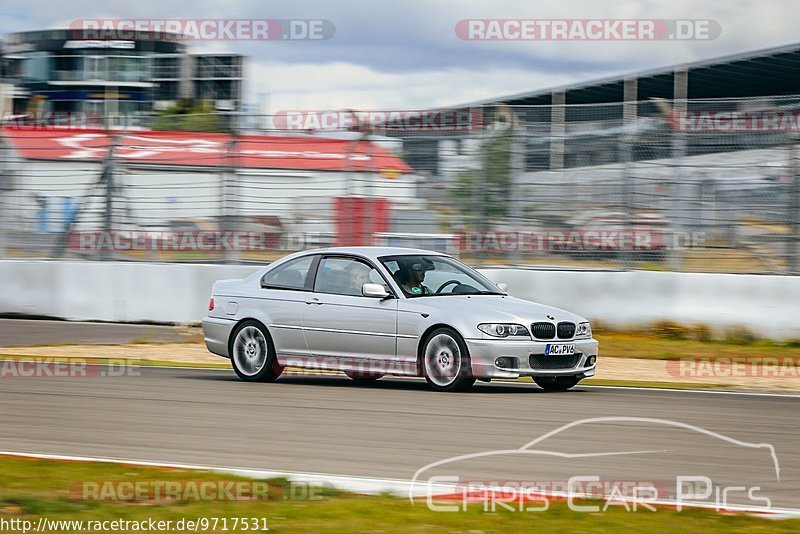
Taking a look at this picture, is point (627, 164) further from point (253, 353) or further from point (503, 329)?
point (253, 353)

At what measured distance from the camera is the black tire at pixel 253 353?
1188 cm

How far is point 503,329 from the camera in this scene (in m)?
10.7

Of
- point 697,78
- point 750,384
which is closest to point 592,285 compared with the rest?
point 750,384

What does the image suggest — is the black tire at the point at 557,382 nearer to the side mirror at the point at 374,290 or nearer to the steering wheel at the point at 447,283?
the steering wheel at the point at 447,283

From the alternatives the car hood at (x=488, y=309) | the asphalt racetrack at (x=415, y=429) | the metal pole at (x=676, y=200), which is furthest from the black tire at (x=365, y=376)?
the metal pole at (x=676, y=200)

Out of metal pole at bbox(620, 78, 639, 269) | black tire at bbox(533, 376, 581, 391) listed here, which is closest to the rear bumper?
black tire at bbox(533, 376, 581, 391)

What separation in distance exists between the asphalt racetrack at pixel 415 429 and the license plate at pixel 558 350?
40 centimetres

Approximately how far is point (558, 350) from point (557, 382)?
57 centimetres

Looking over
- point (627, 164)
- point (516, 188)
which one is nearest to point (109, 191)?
point (516, 188)

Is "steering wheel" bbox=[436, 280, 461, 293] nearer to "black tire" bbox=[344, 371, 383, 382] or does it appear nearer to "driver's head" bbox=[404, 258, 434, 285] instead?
"driver's head" bbox=[404, 258, 434, 285]

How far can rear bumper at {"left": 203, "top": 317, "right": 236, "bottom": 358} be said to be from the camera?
12.2 meters

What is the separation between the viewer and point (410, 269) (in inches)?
464

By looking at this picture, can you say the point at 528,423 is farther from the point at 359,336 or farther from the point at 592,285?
the point at 592,285

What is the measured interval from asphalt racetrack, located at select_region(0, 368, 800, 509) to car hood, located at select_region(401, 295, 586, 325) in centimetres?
72
